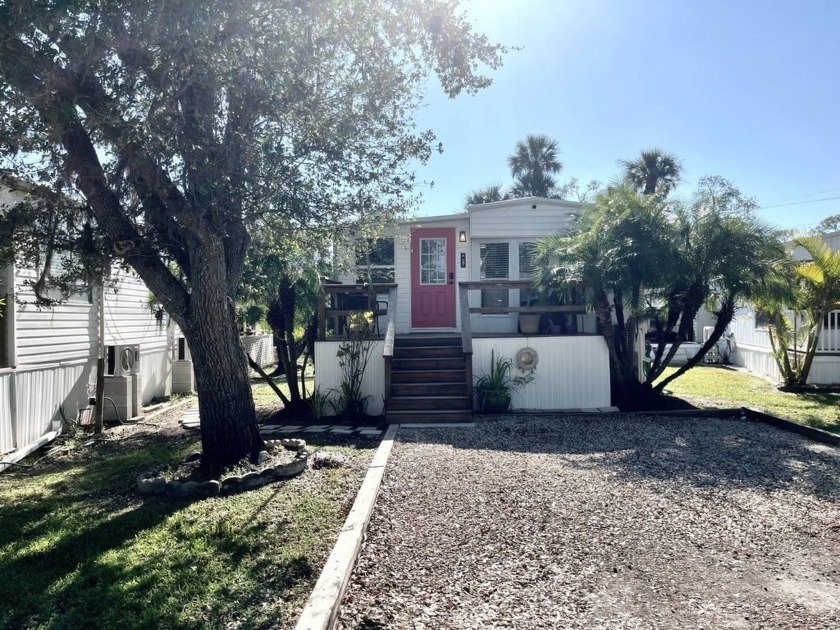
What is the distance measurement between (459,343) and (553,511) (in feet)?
20.9

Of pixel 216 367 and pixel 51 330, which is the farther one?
pixel 51 330

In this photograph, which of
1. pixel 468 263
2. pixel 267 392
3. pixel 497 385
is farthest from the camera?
pixel 267 392

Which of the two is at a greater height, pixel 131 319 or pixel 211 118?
pixel 211 118

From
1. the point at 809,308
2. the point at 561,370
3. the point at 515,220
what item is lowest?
the point at 561,370

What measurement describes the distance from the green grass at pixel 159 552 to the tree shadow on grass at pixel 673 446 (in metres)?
2.63

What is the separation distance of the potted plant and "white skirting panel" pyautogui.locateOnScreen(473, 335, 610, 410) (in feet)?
0.33

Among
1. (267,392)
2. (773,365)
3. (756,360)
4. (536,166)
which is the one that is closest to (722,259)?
(773,365)

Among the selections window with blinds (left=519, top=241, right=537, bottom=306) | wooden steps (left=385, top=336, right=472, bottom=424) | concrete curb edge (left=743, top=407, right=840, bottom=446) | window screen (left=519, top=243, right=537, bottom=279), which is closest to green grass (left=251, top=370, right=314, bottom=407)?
wooden steps (left=385, top=336, right=472, bottom=424)

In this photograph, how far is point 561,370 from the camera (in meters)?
10.4

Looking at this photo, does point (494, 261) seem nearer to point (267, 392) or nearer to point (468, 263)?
point (468, 263)

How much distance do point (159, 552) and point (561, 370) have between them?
7.59m

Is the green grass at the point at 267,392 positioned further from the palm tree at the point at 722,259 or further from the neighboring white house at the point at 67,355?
the palm tree at the point at 722,259

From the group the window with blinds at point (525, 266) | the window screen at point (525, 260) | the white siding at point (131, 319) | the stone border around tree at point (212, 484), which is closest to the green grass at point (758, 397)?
the window with blinds at point (525, 266)

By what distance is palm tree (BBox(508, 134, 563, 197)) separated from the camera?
27.8m
